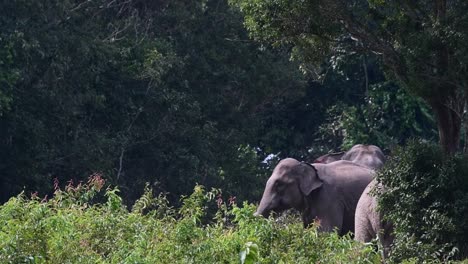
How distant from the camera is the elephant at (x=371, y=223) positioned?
43.7 feet

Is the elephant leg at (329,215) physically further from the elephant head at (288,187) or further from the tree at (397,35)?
the tree at (397,35)

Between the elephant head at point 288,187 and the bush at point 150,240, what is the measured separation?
18.4ft

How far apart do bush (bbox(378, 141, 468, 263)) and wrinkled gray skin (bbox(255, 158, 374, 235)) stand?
3526mm

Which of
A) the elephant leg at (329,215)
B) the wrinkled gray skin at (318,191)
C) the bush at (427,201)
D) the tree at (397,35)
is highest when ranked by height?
the tree at (397,35)

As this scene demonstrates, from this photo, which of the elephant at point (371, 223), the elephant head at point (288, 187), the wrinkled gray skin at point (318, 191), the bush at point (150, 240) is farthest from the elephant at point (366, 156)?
the bush at point (150, 240)

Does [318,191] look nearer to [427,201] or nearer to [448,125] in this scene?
[448,125]

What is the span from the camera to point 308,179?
16.2 meters

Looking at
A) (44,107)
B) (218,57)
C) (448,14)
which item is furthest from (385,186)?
(218,57)

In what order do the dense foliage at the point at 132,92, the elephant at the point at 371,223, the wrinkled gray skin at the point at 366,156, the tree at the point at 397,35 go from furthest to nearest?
the dense foliage at the point at 132,92, the wrinkled gray skin at the point at 366,156, the elephant at the point at 371,223, the tree at the point at 397,35

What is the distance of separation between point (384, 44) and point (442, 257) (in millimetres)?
2641

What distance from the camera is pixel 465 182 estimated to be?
12.0 m

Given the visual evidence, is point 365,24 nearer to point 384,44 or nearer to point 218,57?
point 384,44

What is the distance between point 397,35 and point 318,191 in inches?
137

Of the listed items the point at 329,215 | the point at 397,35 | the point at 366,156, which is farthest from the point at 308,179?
the point at 397,35
